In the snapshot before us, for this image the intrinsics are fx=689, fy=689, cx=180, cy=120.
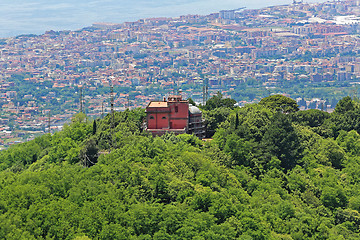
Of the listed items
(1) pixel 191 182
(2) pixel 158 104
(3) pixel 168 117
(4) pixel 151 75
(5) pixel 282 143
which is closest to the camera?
(1) pixel 191 182

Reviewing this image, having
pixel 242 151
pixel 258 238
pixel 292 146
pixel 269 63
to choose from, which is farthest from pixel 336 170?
pixel 269 63

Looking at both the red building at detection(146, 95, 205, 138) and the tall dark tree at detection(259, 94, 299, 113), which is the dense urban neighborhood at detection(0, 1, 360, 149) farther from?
the red building at detection(146, 95, 205, 138)

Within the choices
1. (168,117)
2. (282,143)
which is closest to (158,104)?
(168,117)

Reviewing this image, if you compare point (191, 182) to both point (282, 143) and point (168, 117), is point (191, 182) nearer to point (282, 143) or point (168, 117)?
point (168, 117)

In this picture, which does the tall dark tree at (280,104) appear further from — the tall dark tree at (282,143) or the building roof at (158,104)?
the building roof at (158,104)

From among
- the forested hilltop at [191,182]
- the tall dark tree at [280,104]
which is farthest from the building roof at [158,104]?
the tall dark tree at [280,104]

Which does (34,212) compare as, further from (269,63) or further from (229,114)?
(269,63)

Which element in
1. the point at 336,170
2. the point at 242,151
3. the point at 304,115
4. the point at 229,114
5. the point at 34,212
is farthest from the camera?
the point at 304,115

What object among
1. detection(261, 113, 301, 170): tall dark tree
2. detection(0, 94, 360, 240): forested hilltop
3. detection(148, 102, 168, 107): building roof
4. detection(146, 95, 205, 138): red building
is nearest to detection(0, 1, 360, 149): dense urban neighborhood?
detection(0, 94, 360, 240): forested hilltop
